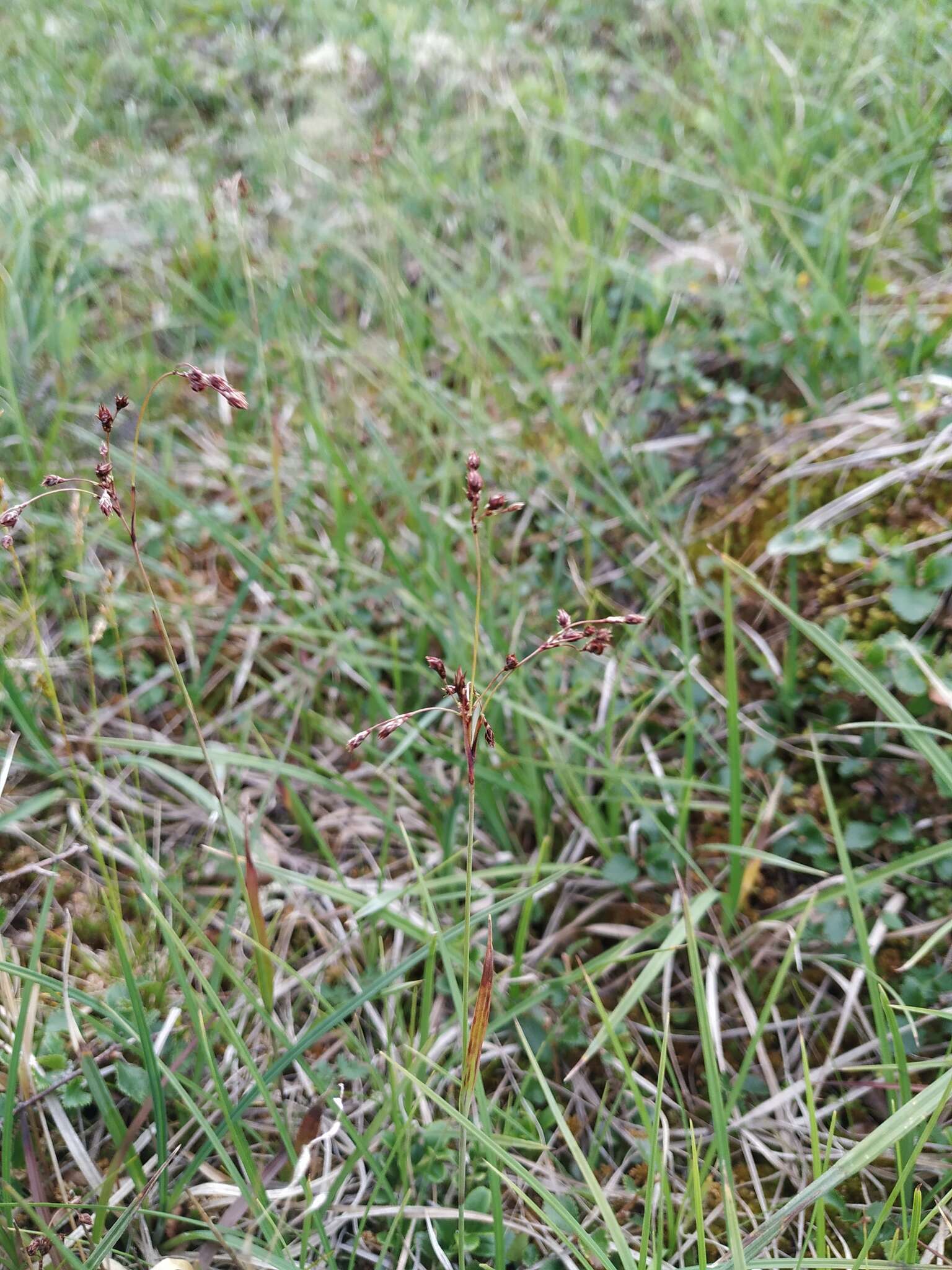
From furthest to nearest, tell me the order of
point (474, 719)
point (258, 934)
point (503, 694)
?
point (503, 694) → point (258, 934) → point (474, 719)

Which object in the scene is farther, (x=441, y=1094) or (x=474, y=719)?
(x=441, y=1094)

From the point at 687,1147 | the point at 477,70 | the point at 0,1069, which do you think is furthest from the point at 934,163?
the point at 0,1069

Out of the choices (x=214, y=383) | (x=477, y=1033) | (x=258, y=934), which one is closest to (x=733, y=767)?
(x=477, y=1033)

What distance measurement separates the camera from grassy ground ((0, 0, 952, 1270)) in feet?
4.12

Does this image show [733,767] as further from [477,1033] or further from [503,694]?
[477,1033]

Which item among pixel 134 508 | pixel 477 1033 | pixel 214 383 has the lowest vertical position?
pixel 477 1033

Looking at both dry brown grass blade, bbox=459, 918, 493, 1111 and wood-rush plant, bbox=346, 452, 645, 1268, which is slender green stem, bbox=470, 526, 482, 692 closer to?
wood-rush plant, bbox=346, 452, 645, 1268

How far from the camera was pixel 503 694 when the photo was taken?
178 centimetres

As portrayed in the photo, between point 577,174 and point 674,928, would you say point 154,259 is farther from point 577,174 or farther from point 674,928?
point 674,928

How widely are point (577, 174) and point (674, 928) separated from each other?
2.59m

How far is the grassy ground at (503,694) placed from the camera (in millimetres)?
1257

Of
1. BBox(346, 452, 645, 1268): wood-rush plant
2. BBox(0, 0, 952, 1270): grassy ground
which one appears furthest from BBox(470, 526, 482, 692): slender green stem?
BBox(0, 0, 952, 1270): grassy ground

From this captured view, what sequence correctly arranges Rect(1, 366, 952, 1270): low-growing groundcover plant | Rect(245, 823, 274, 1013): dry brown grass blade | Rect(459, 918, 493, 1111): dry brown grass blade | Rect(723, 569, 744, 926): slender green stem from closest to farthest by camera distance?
Rect(459, 918, 493, 1111): dry brown grass blade, Rect(1, 366, 952, 1270): low-growing groundcover plant, Rect(245, 823, 274, 1013): dry brown grass blade, Rect(723, 569, 744, 926): slender green stem

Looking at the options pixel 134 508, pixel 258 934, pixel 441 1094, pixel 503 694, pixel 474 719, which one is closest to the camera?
pixel 474 719
